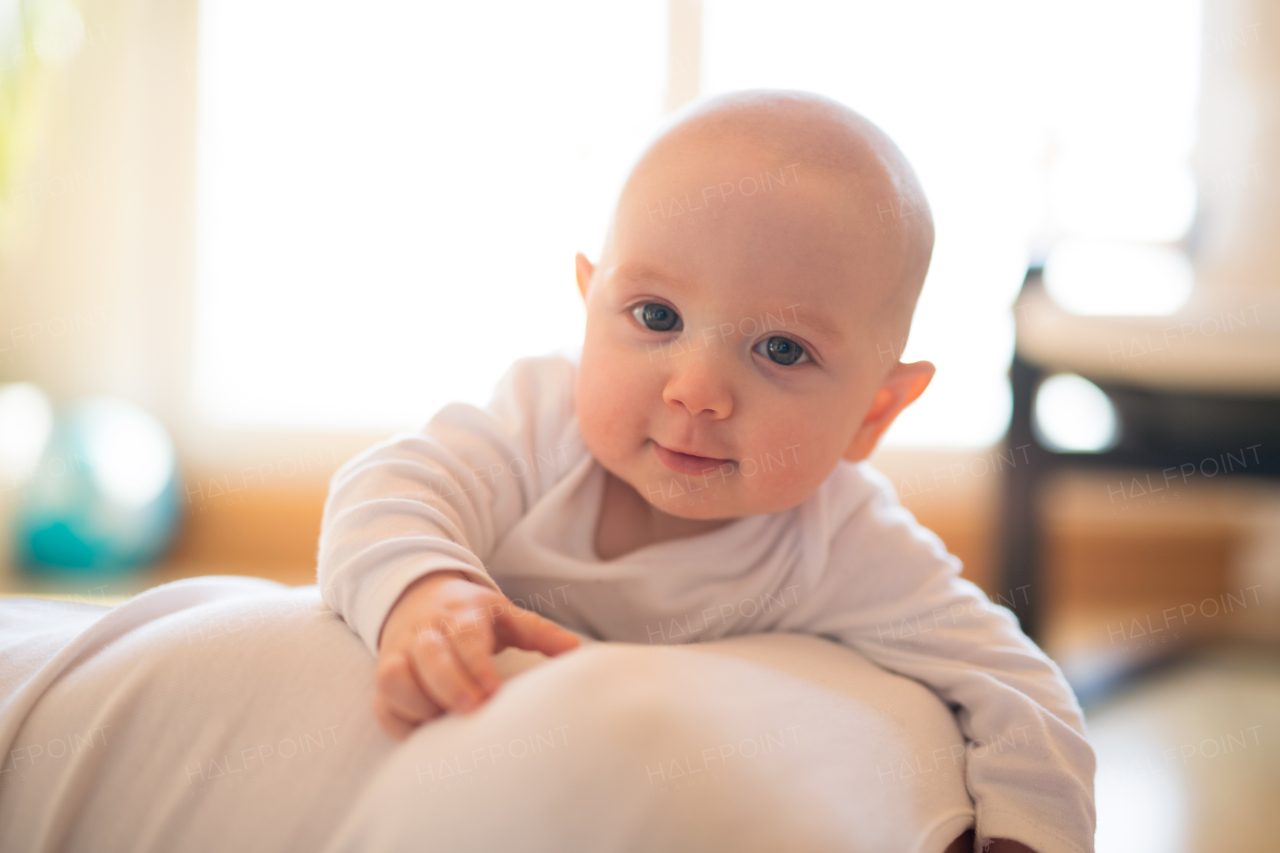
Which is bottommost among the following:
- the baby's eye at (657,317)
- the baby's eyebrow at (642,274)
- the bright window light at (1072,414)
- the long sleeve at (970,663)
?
the bright window light at (1072,414)

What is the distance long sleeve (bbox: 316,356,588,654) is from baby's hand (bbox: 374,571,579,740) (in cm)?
3

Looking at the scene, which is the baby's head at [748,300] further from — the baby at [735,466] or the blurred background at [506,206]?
the blurred background at [506,206]

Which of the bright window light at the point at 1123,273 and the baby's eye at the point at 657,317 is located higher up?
the baby's eye at the point at 657,317

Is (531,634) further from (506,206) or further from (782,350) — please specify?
(506,206)

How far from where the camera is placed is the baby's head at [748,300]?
740 millimetres

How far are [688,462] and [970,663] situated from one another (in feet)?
0.99

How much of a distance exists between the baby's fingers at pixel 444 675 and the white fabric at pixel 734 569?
0.16m

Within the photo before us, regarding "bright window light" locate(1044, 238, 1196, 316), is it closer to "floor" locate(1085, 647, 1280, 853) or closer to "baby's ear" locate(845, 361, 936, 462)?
"floor" locate(1085, 647, 1280, 853)

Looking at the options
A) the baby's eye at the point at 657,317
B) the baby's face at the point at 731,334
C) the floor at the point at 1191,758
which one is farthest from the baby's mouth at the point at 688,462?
the floor at the point at 1191,758

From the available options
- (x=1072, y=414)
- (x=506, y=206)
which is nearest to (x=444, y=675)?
(x=1072, y=414)

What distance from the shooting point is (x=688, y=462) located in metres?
0.78

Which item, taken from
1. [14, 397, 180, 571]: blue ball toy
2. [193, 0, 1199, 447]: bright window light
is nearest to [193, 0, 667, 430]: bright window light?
[193, 0, 1199, 447]: bright window light

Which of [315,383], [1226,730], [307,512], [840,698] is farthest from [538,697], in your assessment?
[315,383]

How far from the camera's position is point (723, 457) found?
2.54 feet
